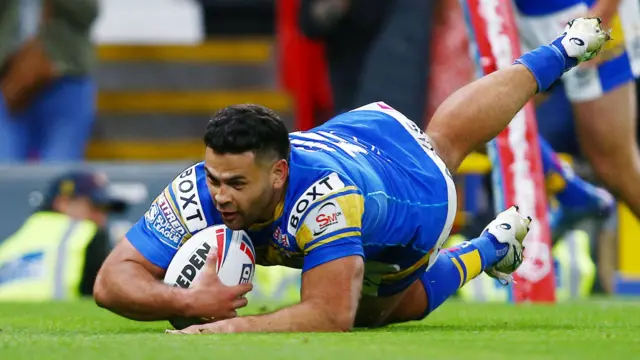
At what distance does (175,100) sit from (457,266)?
814 cm

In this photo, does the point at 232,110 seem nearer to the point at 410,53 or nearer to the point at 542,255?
the point at 542,255

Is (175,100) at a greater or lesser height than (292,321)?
greater

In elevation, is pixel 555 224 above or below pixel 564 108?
below

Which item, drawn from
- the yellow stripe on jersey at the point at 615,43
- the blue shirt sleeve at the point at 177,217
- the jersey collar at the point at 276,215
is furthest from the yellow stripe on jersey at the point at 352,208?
the yellow stripe on jersey at the point at 615,43

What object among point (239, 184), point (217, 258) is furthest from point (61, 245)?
point (239, 184)

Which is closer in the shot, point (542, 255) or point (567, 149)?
point (542, 255)

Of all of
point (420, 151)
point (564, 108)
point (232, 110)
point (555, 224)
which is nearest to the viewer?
point (232, 110)

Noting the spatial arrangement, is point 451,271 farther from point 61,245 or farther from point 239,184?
point 61,245

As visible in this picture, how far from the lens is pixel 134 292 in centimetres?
591

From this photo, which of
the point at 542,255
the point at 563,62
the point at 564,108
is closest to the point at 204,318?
the point at 563,62

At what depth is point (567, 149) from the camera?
12.1 meters

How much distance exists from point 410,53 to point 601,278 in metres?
2.37

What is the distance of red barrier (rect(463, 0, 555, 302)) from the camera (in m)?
8.68

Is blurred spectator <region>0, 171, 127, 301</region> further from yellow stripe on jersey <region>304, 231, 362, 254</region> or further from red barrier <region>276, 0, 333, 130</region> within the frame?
yellow stripe on jersey <region>304, 231, 362, 254</region>
